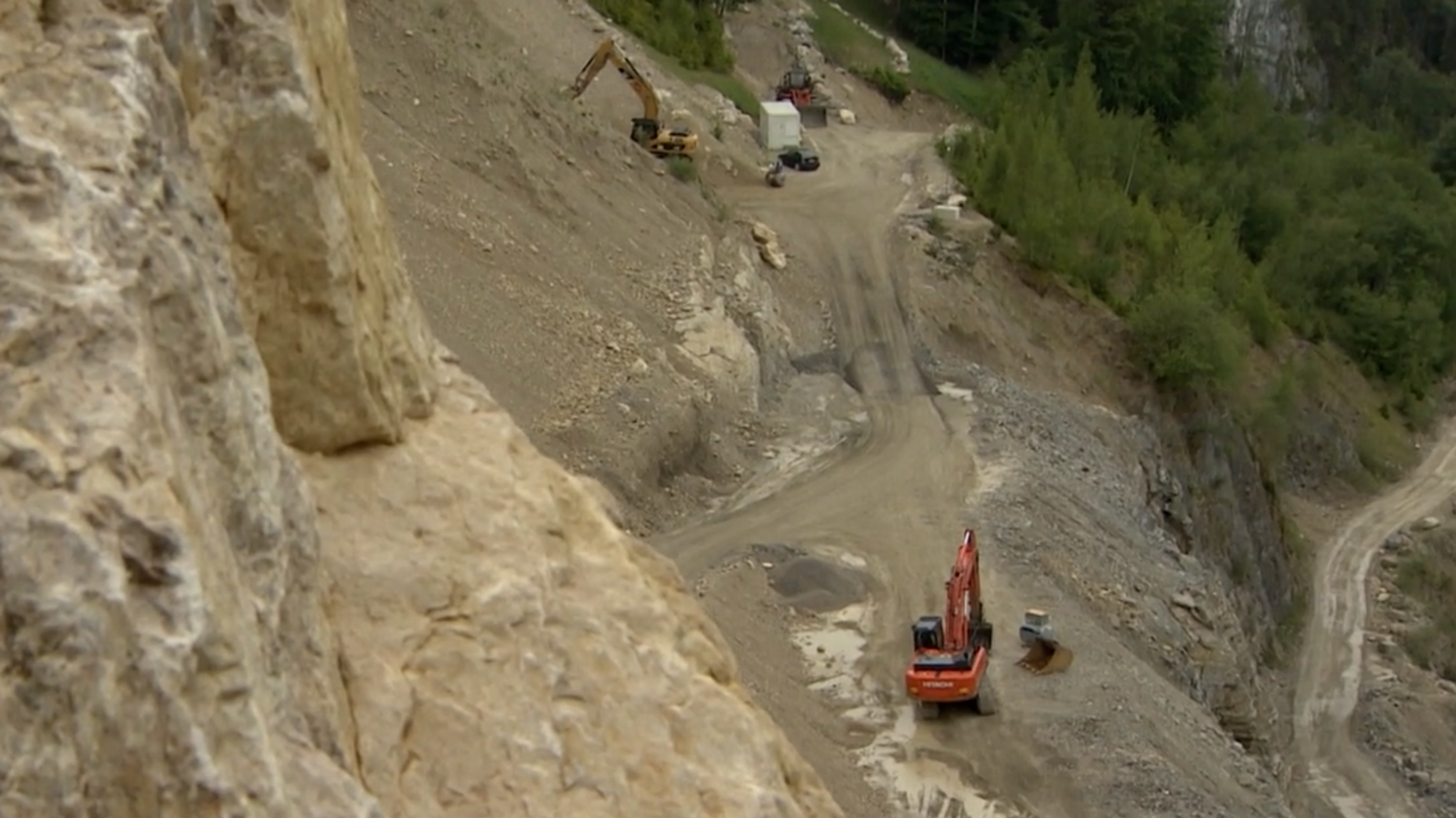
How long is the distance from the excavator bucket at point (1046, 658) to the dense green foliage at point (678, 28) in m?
32.5

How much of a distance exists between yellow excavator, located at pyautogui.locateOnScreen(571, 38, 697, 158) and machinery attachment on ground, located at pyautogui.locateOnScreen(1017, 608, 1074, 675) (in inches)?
742

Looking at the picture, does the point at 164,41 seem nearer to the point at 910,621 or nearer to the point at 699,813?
the point at 699,813

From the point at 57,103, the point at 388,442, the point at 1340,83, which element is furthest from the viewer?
the point at 1340,83

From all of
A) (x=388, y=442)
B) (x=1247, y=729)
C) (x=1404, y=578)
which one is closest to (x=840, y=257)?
(x=1247, y=729)

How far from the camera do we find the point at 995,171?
4453 cm

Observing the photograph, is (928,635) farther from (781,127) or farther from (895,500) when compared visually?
(781,127)

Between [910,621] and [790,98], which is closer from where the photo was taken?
[910,621]

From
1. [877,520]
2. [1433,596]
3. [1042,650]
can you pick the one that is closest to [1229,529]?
[1433,596]

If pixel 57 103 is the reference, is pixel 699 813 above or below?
below

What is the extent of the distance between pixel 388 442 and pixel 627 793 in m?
2.51

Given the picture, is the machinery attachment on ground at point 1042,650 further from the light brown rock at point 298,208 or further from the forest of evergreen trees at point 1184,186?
the forest of evergreen trees at point 1184,186

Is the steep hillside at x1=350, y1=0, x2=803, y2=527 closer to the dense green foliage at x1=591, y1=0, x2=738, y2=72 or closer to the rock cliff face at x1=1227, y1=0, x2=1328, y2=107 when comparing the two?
the dense green foliage at x1=591, y1=0, x2=738, y2=72

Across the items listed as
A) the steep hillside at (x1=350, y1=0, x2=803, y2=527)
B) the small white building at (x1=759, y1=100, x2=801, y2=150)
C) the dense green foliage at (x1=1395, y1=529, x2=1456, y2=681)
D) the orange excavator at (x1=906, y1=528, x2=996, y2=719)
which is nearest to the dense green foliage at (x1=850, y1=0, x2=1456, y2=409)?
the small white building at (x1=759, y1=100, x2=801, y2=150)

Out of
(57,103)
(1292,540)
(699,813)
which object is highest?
(57,103)
